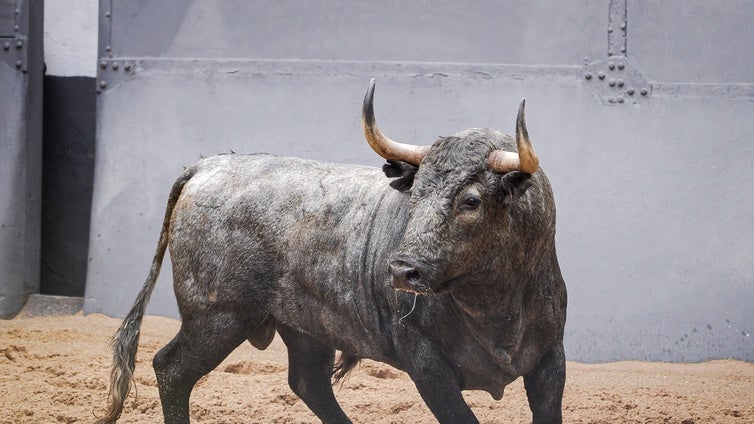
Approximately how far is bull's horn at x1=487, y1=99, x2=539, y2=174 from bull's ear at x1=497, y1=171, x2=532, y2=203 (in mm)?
36

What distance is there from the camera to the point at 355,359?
591 cm

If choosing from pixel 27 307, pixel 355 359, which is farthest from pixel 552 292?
pixel 27 307

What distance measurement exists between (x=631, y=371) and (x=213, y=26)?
4.39 metres

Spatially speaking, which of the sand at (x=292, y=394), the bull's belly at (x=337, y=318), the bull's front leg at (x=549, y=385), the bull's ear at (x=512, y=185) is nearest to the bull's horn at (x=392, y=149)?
the bull's ear at (x=512, y=185)

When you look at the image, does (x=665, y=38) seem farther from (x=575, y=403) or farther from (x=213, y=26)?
(x=213, y=26)

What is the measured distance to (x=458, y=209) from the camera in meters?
4.46

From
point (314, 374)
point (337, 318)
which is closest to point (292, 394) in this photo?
point (314, 374)

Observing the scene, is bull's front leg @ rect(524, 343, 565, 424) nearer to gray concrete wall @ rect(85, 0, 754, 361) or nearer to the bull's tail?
the bull's tail

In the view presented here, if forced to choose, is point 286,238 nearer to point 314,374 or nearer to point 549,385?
point 314,374

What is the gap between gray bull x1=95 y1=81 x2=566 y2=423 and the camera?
14.7ft

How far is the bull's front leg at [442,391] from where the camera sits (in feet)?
15.7

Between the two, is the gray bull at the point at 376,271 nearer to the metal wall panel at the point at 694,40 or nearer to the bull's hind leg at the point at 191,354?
the bull's hind leg at the point at 191,354

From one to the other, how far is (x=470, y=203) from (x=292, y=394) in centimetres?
307

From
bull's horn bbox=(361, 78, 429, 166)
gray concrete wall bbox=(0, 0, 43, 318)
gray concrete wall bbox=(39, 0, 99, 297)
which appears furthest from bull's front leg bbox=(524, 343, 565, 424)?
gray concrete wall bbox=(39, 0, 99, 297)
